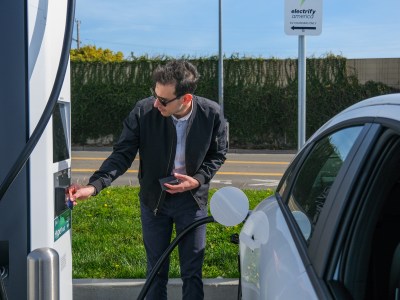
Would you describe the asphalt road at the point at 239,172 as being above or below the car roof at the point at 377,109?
below

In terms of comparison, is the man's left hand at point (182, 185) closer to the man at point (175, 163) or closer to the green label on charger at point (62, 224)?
the man at point (175, 163)

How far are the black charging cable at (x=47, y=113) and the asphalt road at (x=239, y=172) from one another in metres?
9.17

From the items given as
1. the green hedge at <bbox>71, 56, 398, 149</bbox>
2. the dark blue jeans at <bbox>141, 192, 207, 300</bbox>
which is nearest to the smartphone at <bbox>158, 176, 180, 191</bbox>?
the dark blue jeans at <bbox>141, 192, 207, 300</bbox>

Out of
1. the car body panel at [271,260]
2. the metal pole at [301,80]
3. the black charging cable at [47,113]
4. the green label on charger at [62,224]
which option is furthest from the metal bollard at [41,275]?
the metal pole at [301,80]

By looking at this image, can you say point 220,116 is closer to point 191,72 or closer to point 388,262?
point 191,72

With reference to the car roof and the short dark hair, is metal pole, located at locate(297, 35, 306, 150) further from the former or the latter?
the car roof

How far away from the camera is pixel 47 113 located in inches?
69.6

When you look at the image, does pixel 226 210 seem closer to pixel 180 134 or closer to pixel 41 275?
pixel 180 134

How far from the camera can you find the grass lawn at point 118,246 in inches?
174

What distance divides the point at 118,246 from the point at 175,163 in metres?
2.15

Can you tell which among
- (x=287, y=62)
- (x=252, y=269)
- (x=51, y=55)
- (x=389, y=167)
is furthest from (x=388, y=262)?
(x=287, y=62)

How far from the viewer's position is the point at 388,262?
185 centimetres

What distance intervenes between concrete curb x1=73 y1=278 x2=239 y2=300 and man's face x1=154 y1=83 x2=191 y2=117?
156cm

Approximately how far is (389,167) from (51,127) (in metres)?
1.38
